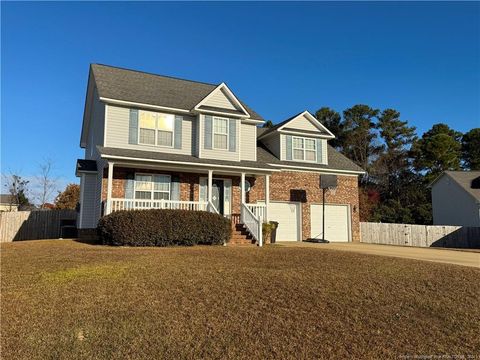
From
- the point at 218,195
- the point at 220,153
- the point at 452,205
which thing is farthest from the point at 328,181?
the point at 452,205

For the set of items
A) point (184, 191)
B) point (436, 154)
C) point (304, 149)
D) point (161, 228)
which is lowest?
point (161, 228)

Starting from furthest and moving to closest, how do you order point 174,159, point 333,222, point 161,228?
point 333,222, point 174,159, point 161,228

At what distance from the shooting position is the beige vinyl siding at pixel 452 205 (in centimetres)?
3000

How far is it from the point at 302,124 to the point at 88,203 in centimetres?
1219

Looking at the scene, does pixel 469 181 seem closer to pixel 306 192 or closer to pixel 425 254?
pixel 306 192

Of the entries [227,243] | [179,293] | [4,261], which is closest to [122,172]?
[227,243]

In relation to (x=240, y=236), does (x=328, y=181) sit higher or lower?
higher

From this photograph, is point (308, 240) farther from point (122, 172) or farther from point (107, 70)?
point (107, 70)

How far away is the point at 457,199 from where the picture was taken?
105 ft

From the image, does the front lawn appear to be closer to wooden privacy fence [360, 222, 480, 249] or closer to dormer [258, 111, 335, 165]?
dormer [258, 111, 335, 165]

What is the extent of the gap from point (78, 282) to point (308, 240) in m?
14.6

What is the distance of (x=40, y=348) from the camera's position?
4.67 m

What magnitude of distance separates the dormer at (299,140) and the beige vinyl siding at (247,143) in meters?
2.10

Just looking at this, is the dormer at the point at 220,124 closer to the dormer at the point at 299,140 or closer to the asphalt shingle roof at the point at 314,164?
the asphalt shingle roof at the point at 314,164
